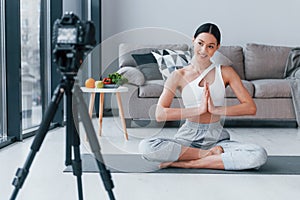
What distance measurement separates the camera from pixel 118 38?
585 centimetres

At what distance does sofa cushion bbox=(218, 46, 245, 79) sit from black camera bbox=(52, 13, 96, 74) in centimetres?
413

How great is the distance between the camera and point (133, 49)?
208 inches

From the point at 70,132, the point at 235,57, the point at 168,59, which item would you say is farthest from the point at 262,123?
the point at 70,132

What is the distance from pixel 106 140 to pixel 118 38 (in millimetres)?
2176

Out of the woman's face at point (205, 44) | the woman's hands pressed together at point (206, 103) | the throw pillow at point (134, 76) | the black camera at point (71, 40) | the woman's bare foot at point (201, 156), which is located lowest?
the woman's bare foot at point (201, 156)

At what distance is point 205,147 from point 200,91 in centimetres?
34

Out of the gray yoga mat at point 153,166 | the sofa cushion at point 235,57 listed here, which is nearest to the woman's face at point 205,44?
the gray yoga mat at point 153,166

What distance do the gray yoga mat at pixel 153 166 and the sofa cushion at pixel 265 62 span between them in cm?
214

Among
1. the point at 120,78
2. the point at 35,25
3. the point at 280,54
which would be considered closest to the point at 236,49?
the point at 280,54

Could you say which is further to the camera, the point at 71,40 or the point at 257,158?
the point at 257,158

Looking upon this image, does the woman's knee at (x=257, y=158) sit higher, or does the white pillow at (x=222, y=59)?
the white pillow at (x=222, y=59)

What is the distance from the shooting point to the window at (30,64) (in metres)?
4.04

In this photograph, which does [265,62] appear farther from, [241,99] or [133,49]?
[241,99]

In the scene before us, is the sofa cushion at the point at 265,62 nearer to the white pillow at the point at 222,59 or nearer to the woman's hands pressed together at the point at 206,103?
the white pillow at the point at 222,59
